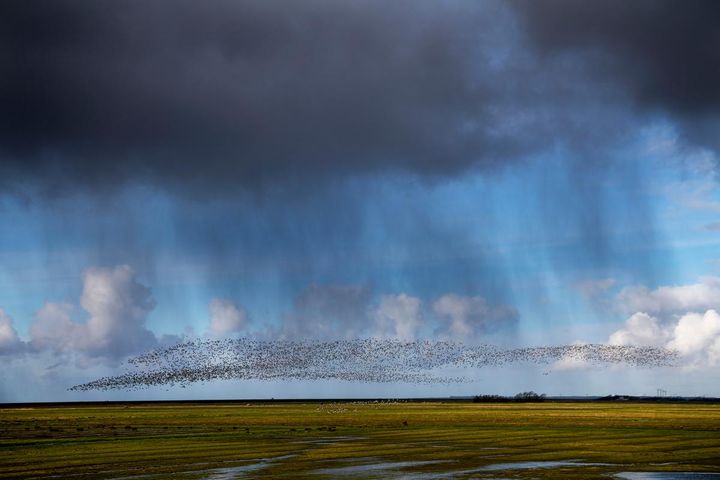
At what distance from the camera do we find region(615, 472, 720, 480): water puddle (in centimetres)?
3647

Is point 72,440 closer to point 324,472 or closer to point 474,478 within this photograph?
point 324,472

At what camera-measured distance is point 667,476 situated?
37.2 m

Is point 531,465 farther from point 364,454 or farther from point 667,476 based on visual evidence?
point 364,454

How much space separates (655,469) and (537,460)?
290 inches

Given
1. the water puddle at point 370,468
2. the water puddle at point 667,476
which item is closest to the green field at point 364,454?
the water puddle at point 370,468

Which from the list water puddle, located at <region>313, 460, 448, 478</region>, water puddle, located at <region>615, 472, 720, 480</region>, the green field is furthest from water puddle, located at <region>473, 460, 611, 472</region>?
→ water puddle, located at <region>615, 472, 720, 480</region>

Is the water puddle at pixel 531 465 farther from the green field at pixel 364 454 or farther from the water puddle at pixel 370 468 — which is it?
the water puddle at pixel 370 468

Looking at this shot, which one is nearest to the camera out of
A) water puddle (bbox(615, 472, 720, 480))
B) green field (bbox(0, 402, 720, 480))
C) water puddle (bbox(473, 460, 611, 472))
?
water puddle (bbox(615, 472, 720, 480))

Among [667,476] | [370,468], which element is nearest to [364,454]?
[370,468]

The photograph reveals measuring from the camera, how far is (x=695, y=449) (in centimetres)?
5288

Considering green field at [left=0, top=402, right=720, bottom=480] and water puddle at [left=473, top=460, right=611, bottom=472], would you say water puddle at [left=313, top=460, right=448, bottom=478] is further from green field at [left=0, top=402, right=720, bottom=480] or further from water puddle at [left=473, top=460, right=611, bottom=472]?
water puddle at [left=473, top=460, right=611, bottom=472]

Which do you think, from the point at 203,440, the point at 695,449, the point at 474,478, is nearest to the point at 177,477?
the point at 474,478

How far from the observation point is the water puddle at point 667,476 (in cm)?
3647

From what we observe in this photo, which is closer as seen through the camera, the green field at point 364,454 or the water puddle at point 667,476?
the water puddle at point 667,476
